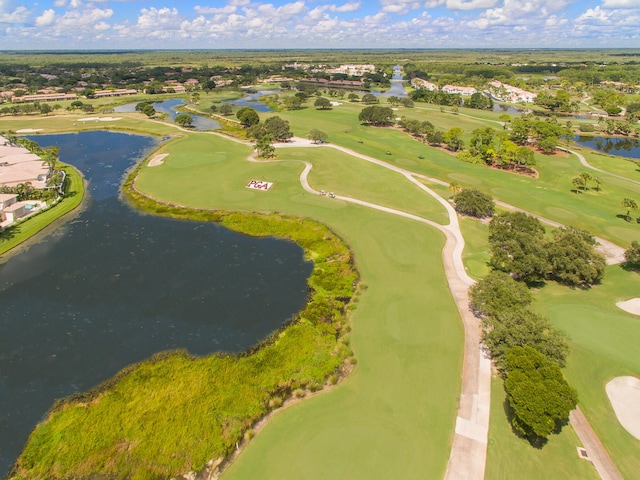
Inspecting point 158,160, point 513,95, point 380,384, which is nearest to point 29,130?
point 158,160

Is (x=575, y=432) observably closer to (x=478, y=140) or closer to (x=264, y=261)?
(x=264, y=261)

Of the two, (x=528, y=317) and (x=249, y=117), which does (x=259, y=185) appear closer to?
(x=528, y=317)

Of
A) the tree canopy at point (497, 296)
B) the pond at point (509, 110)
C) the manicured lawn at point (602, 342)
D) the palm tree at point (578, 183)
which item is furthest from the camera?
the pond at point (509, 110)

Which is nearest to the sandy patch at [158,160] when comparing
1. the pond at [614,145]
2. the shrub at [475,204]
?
the shrub at [475,204]

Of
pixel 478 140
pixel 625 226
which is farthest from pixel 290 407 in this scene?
pixel 478 140

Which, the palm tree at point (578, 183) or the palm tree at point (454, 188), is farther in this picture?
the palm tree at point (578, 183)

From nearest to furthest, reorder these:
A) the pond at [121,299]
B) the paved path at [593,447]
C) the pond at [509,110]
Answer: the paved path at [593,447], the pond at [121,299], the pond at [509,110]

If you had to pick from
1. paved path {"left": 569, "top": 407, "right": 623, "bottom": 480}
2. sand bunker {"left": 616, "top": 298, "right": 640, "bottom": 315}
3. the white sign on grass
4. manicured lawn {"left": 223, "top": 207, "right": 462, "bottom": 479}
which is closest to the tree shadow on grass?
paved path {"left": 569, "top": 407, "right": 623, "bottom": 480}

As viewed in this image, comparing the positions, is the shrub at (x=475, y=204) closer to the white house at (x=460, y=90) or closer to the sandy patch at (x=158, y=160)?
the sandy patch at (x=158, y=160)
